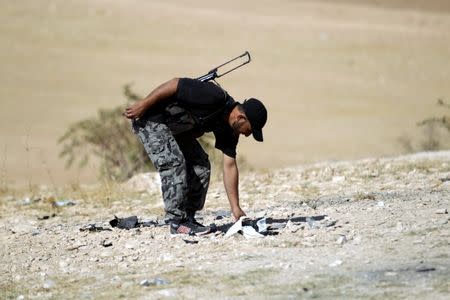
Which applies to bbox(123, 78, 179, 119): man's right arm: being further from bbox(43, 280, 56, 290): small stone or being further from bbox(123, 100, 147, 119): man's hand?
bbox(43, 280, 56, 290): small stone

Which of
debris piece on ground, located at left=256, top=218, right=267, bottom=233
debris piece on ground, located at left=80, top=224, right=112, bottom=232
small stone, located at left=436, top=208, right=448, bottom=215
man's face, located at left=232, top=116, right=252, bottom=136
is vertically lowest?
small stone, located at left=436, top=208, right=448, bottom=215

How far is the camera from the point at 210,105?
7672mm

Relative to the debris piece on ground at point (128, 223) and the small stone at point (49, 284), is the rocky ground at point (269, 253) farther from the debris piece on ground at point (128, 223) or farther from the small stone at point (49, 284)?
the debris piece on ground at point (128, 223)

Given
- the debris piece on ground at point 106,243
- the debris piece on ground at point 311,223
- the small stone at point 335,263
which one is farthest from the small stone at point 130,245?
the small stone at point 335,263

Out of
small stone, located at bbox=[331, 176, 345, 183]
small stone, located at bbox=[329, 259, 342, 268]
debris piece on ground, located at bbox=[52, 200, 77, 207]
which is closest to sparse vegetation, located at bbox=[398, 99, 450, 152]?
small stone, located at bbox=[331, 176, 345, 183]

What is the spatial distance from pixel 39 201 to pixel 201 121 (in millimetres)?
5055

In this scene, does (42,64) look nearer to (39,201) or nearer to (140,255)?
(39,201)

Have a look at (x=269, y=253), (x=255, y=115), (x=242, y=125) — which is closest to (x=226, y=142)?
(x=242, y=125)

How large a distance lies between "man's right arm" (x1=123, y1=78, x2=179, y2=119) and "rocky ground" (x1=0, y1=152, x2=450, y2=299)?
100 cm

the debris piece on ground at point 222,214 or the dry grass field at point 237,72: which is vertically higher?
the dry grass field at point 237,72

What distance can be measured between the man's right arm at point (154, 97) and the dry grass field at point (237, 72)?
10.5 metres

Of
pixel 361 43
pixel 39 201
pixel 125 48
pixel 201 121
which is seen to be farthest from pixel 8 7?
pixel 201 121

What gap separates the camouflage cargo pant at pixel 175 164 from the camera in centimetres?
799

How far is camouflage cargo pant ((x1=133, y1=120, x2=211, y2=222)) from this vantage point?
7992 mm
